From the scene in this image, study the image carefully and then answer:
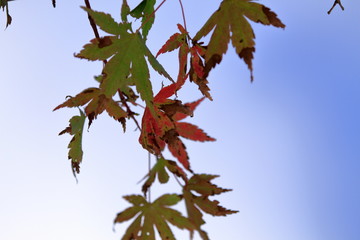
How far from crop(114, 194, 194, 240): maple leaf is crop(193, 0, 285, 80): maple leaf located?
26 centimetres

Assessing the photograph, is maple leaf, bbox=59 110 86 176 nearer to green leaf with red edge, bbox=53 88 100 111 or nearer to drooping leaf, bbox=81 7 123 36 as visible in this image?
green leaf with red edge, bbox=53 88 100 111

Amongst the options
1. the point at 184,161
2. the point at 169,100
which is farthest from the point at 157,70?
the point at 184,161

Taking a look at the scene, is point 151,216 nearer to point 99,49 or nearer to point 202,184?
point 202,184

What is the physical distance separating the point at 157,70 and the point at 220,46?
0.59 feet

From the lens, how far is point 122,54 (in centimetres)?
95

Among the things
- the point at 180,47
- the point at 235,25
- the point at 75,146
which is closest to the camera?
the point at 235,25

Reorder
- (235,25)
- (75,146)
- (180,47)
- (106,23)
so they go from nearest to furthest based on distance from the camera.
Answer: (235,25), (106,23), (75,146), (180,47)

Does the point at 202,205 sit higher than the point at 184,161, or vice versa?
the point at 184,161

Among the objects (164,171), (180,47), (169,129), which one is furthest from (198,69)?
(164,171)

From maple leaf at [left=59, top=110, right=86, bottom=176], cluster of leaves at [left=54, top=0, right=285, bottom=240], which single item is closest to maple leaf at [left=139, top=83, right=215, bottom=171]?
cluster of leaves at [left=54, top=0, right=285, bottom=240]

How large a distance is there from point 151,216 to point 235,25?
391 mm

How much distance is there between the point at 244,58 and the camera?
0.81 m

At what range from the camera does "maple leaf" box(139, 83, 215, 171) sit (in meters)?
0.97

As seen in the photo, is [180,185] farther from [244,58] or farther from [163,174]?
[244,58]
